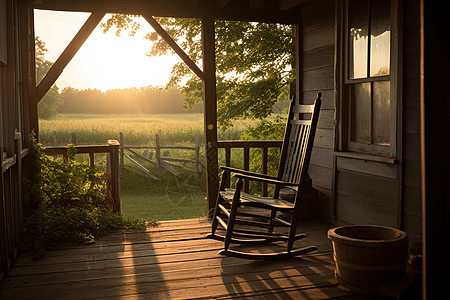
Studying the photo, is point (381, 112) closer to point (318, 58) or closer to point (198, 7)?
point (318, 58)

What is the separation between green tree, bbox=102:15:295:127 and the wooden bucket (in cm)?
535

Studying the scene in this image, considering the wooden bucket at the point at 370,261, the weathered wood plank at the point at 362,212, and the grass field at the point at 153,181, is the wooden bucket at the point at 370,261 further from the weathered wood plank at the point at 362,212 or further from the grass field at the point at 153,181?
the grass field at the point at 153,181

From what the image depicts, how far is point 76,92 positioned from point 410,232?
25.4 meters

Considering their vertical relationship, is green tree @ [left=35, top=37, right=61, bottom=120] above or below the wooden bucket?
above

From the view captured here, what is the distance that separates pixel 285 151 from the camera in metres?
3.70

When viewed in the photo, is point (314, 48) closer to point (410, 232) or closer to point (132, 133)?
point (410, 232)

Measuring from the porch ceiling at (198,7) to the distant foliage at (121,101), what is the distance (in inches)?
835

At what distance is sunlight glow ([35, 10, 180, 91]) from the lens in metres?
10.4

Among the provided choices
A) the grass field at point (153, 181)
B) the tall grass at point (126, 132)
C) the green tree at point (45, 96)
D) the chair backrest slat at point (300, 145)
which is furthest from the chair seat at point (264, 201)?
the green tree at point (45, 96)

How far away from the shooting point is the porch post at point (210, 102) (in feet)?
14.6

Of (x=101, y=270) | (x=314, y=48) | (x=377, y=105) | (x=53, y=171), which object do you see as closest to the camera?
(x=101, y=270)

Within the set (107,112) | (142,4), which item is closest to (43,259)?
(142,4)

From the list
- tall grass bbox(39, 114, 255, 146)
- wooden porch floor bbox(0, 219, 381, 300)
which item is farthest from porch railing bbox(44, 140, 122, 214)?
tall grass bbox(39, 114, 255, 146)

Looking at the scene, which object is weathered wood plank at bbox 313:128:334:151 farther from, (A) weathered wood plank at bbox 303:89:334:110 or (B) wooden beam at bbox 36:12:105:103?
(B) wooden beam at bbox 36:12:105:103
